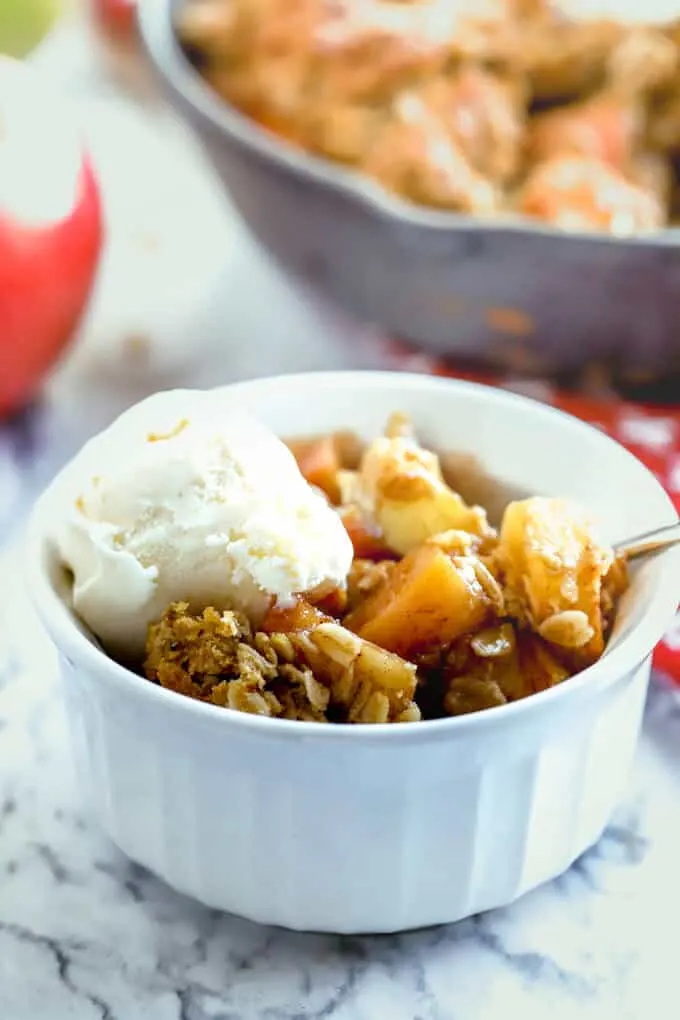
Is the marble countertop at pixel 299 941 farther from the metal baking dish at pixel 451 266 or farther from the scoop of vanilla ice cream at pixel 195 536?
the metal baking dish at pixel 451 266

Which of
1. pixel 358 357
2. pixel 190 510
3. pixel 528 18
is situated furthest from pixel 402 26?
pixel 190 510

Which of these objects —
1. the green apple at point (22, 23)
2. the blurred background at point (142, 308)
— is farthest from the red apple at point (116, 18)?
the green apple at point (22, 23)

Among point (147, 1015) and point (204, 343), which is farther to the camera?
point (204, 343)

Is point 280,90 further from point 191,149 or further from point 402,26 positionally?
point 191,149

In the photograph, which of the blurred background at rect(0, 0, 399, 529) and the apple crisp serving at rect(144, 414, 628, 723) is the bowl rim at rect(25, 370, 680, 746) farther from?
the blurred background at rect(0, 0, 399, 529)

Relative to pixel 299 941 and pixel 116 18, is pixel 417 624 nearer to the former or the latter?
pixel 299 941
